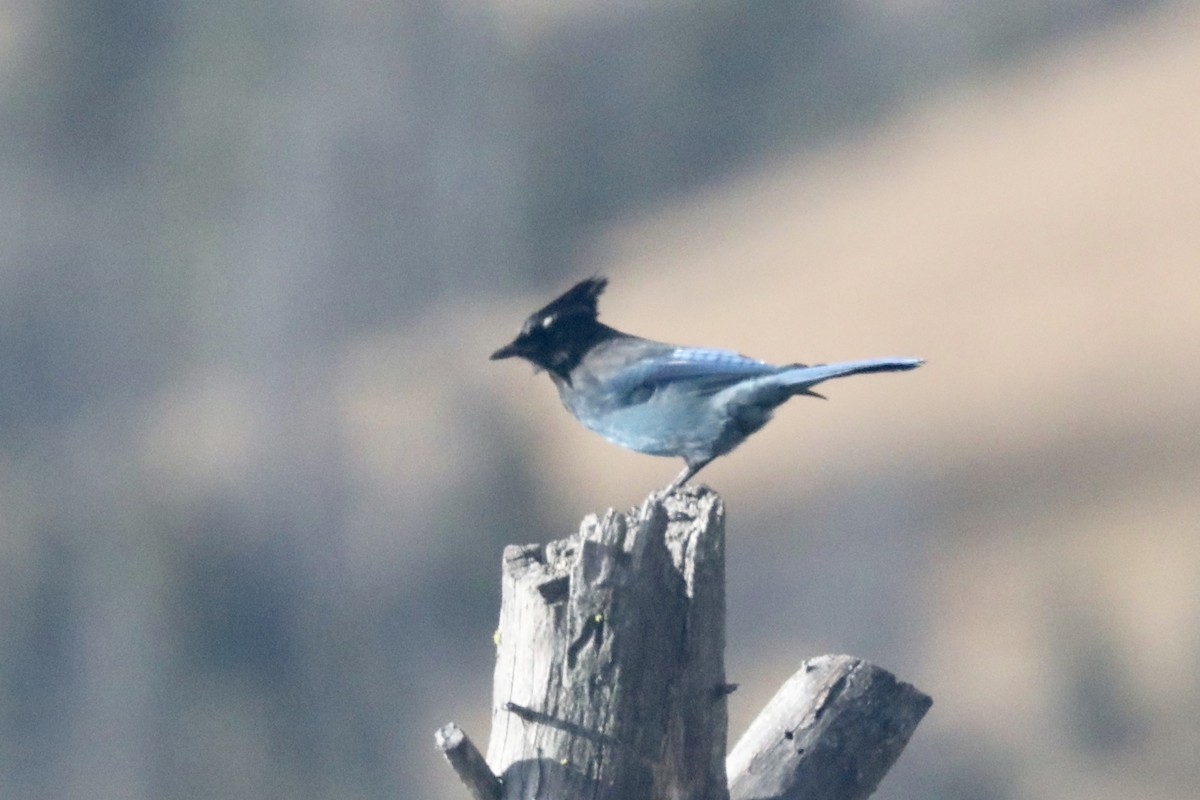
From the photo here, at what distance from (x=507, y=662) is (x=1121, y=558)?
23.0 ft

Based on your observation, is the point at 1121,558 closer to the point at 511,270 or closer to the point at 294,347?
the point at 511,270

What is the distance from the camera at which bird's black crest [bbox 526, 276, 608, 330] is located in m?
5.24

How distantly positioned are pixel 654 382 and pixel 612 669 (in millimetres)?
1917

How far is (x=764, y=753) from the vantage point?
3721mm

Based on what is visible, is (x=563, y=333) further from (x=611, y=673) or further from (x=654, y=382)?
(x=611, y=673)

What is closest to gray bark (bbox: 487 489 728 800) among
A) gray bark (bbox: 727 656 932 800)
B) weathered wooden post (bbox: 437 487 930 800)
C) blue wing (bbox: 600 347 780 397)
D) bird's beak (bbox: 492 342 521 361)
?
weathered wooden post (bbox: 437 487 930 800)

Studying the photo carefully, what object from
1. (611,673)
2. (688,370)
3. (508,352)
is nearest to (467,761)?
(611,673)

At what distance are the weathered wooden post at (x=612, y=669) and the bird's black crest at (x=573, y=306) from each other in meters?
1.86

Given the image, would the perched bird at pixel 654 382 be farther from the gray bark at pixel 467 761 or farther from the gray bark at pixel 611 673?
the gray bark at pixel 467 761

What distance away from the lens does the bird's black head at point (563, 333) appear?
17.2 feet

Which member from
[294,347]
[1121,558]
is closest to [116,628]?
[294,347]

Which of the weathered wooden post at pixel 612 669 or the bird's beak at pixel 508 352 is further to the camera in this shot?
the bird's beak at pixel 508 352

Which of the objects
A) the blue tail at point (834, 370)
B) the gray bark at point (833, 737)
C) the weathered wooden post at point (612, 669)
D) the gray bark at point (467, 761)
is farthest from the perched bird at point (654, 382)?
the gray bark at point (467, 761)

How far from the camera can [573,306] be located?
5.27 metres
